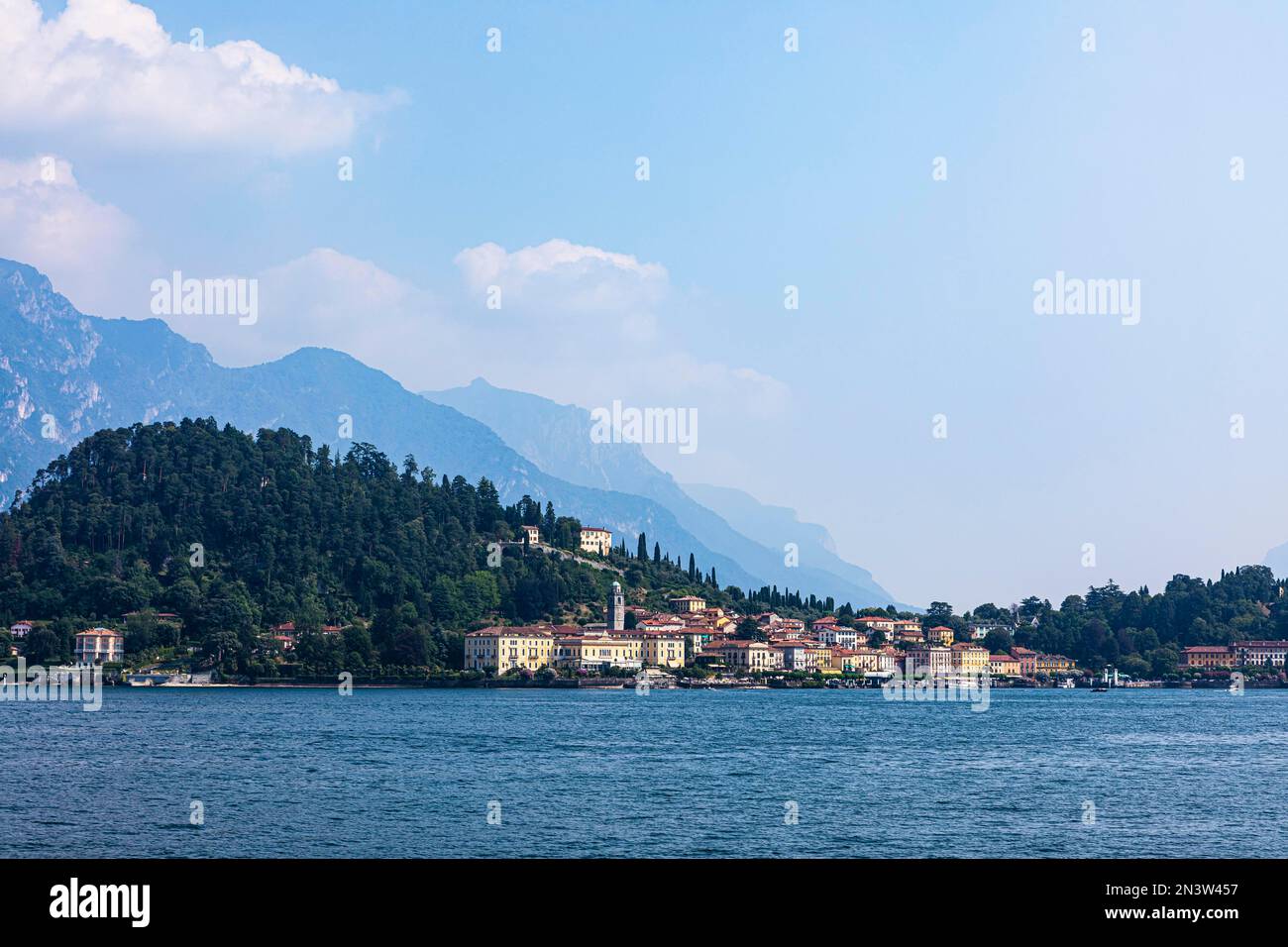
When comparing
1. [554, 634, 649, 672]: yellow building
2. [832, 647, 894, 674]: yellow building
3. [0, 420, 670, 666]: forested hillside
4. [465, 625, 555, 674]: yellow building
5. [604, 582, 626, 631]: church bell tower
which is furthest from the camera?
[832, 647, 894, 674]: yellow building

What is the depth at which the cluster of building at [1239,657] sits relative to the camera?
196750mm

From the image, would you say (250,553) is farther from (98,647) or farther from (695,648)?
(695,648)

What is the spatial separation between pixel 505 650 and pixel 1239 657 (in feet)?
351

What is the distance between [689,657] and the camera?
173m

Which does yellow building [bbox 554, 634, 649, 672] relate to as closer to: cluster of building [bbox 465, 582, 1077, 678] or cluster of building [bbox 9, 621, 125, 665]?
cluster of building [bbox 465, 582, 1077, 678]

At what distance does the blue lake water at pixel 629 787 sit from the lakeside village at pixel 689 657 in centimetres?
5989

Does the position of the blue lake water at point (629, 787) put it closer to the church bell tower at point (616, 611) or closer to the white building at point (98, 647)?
the white building at point (98, 647)

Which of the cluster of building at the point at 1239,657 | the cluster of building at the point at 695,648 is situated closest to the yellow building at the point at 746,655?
the cluster of building at the point at 695,648

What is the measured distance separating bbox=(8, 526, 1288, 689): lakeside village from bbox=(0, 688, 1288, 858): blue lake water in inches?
2358

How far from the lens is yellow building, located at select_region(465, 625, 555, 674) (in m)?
153

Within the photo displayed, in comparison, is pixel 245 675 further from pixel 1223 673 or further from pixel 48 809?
pixel 1223 673

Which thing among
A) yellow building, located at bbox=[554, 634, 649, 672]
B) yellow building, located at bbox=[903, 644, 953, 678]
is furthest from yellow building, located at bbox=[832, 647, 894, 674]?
yellow building, located at bbox=[554, 634, 649, 672]

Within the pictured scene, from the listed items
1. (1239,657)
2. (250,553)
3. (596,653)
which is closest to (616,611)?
(596,653)

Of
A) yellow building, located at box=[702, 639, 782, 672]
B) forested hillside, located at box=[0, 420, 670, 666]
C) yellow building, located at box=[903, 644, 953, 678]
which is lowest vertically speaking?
yellow building, located at box=[903, 644, 953, 678]
